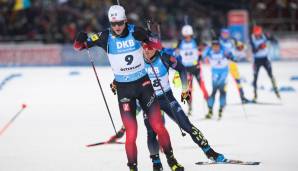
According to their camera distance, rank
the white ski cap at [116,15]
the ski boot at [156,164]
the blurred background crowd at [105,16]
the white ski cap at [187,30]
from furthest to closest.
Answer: the blurred background crowd at [105,16] < the white ski cap at [187,30] < the ski boot at [156,164] < the white ski cap at [116,15]

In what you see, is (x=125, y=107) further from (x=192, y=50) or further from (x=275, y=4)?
(x=275, y=4)

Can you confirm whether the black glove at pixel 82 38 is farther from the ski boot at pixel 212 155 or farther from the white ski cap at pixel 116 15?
the ski boot at pixel 212 155

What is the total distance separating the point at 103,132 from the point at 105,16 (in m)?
18.1

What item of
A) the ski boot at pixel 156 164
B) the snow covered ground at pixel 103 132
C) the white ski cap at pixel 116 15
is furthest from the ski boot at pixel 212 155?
the white ski cap at pixel 116 15

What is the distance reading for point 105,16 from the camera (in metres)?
29.7

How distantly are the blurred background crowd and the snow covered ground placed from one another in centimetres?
939

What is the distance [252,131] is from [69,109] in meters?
6.23

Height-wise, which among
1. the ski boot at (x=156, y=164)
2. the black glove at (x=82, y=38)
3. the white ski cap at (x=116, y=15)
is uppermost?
the white ski cap at (x=116, y=15)

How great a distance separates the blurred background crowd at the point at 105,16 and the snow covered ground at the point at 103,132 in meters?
9.39

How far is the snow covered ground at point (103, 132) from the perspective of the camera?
30.0 ft

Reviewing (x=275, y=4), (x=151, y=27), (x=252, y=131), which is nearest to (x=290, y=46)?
(x=275, y=4)

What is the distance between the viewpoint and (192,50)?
15.3 metres

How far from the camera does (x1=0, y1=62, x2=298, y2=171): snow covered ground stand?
916 cm

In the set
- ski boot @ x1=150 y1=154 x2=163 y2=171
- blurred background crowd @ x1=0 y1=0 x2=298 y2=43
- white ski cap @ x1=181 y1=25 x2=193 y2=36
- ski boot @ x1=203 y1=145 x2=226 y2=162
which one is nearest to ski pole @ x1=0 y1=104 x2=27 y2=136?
white ski cap @ x1=181 y1=25 x2=193 y2=36
